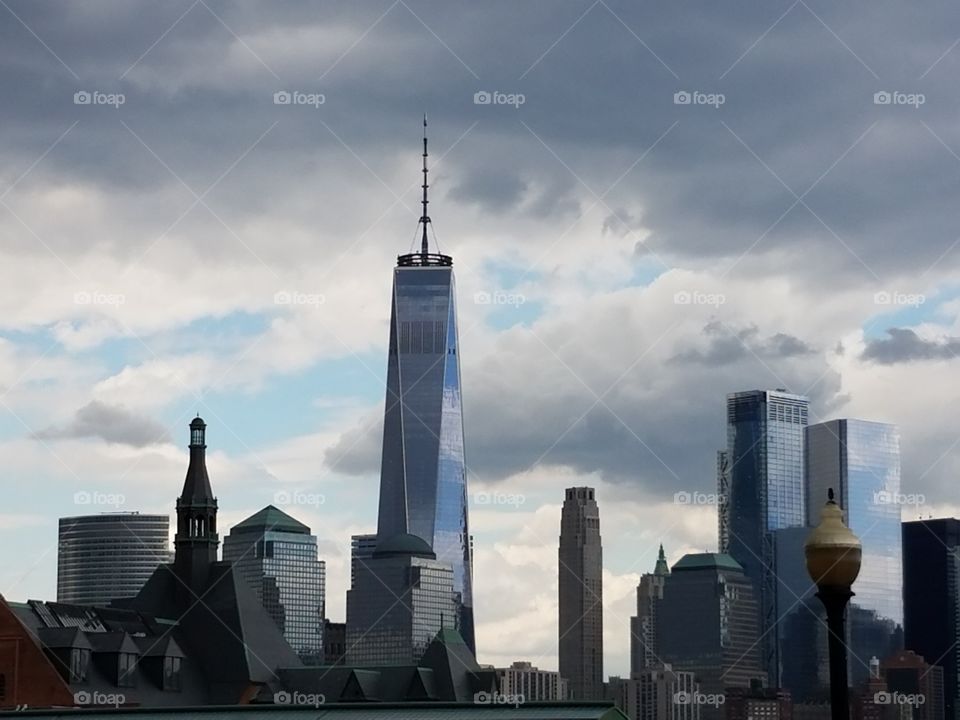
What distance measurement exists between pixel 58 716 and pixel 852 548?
5361cm

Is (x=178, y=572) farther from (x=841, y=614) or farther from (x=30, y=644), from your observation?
(x=841, y=614)

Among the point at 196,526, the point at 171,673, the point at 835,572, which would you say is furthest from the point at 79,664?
the point at 835,572

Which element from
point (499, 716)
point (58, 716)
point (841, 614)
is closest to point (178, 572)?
point (58, 716)

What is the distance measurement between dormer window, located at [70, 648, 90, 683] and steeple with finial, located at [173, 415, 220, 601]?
19798mm

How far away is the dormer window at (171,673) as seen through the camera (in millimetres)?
147500

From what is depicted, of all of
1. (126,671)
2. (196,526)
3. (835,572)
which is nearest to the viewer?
(835,572)

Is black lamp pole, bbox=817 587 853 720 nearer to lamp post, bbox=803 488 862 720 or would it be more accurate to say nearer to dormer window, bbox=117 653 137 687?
lamp post, bbox=803 488 862 720

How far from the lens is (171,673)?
148 m

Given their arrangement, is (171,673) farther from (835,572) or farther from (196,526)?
(835,572)

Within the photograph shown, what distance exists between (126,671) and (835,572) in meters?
125

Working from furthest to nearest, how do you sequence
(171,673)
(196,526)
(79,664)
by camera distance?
(196,526), (171,673), (79,664)

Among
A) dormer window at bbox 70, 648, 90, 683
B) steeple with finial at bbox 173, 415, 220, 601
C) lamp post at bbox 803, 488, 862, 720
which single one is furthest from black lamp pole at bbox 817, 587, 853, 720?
steeple with finial at bbox 173, 415, 220, 601

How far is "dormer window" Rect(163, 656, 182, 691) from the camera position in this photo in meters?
148

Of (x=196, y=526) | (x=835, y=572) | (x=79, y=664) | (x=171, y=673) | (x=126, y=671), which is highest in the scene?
(x=196, y=526)
